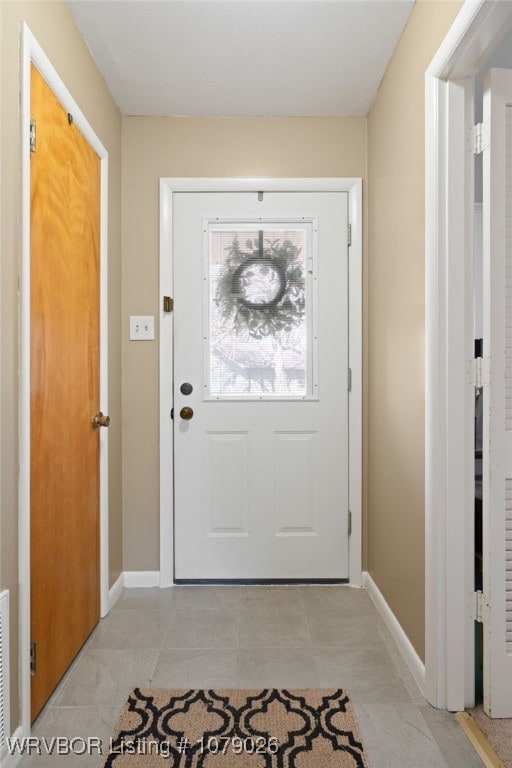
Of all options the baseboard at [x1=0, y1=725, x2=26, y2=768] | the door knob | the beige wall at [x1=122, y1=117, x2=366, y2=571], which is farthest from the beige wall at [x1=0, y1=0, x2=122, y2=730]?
the beige wall at [x1=122, y1=117, x2=366, y2=571]

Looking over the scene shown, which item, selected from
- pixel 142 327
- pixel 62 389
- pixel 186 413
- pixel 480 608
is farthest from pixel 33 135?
pixel 480 608

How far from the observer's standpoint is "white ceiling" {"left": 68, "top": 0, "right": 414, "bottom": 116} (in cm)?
178

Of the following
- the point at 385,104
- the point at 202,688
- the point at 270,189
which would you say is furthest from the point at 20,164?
the point at 202,688

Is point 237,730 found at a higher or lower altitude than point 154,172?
lower

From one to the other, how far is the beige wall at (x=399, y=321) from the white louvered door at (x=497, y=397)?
0.23m

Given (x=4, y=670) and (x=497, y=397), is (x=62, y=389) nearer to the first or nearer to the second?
(x=4, y=670)

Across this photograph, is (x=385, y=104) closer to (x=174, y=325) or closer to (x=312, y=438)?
(x=174, y=325)

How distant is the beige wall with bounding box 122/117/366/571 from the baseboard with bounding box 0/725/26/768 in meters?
1.13

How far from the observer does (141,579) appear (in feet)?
8.21

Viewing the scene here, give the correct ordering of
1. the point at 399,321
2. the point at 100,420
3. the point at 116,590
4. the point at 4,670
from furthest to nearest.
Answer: the point at 116,590 → the point at 100,420 → the point at 399,321 → the point at 4,670

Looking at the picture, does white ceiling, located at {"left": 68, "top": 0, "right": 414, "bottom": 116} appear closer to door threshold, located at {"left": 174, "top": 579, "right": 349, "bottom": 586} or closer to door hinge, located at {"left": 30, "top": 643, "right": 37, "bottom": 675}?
door hinge, located at {"left": 30, "top": 643, "right": 37, "bottom": 675}

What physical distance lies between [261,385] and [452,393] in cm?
115

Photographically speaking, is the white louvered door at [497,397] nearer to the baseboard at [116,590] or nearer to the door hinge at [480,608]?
the door hinge at [480,608]

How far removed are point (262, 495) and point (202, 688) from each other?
3.29ft
